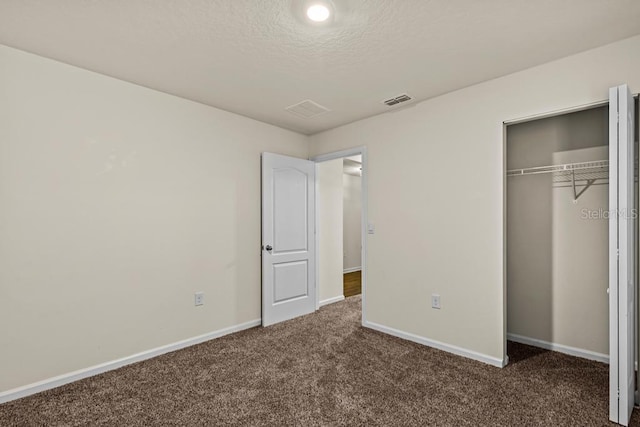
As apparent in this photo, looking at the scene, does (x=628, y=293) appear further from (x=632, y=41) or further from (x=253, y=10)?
(x=253, y=10)

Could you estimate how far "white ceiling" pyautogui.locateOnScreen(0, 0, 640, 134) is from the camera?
5.89ft

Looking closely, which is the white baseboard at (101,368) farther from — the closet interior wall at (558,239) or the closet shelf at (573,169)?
the closet shelf at (573,169)

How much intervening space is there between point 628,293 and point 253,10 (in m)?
2.70

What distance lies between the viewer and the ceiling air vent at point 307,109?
3205 mm

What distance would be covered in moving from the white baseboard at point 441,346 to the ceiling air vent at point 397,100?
2307 millimetres

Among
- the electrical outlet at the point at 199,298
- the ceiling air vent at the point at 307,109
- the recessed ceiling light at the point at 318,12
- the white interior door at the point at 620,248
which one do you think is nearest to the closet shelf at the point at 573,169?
the white interior door at the point at 620,248

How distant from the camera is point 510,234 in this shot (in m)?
3.14

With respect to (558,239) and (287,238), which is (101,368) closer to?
(287,238)

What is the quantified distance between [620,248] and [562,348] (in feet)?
4.80

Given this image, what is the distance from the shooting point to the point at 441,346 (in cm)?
296

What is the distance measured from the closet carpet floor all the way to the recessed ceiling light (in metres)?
2.39

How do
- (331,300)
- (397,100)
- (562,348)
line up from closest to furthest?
(562,348), (397,100), (331,300)

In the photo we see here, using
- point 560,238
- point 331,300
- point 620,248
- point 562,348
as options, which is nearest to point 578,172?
point 560,238

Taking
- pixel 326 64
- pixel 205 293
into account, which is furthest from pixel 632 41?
pixel 205 293
